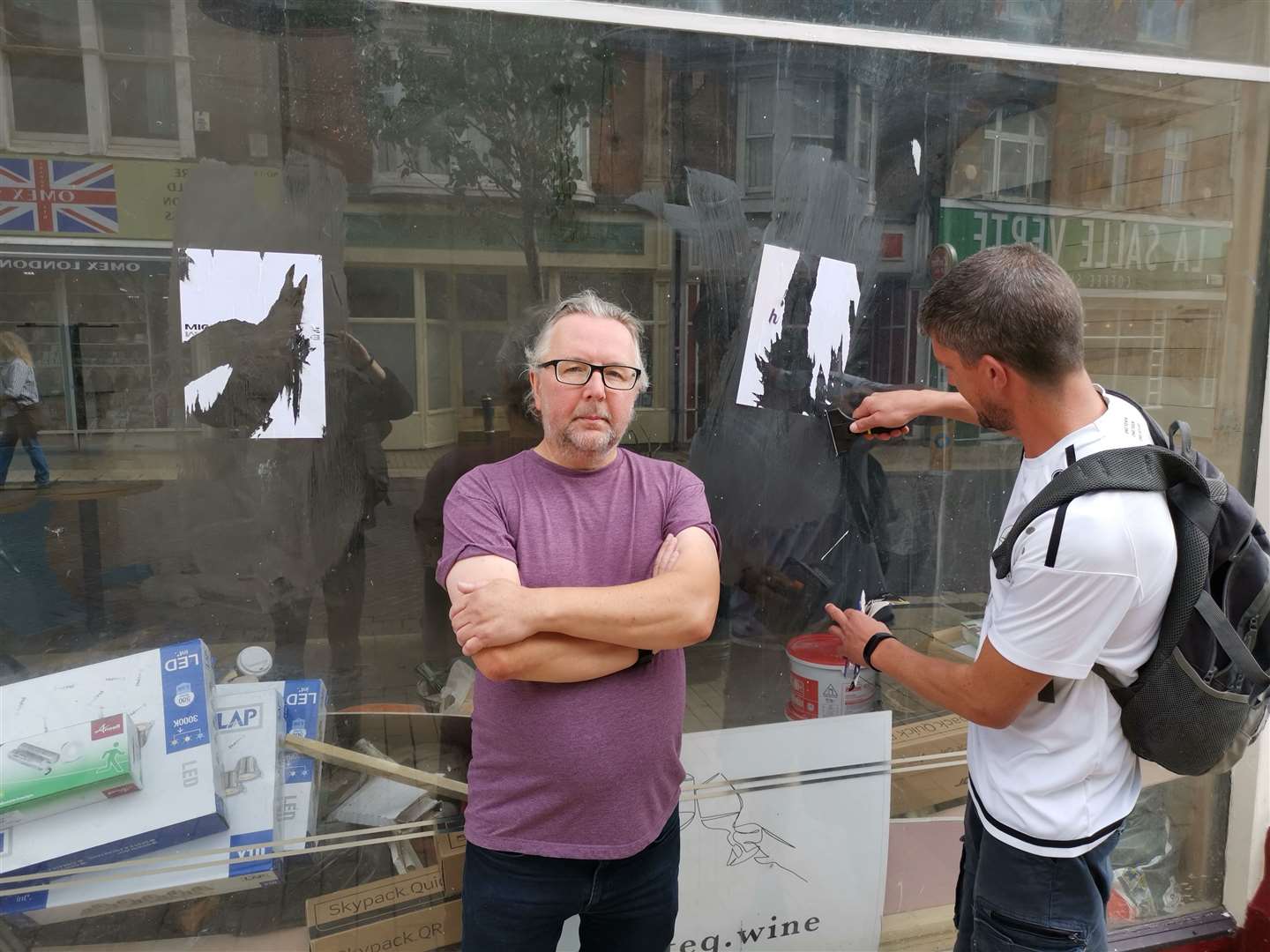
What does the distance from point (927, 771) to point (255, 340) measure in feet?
7.95

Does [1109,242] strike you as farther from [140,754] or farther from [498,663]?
[140,754]

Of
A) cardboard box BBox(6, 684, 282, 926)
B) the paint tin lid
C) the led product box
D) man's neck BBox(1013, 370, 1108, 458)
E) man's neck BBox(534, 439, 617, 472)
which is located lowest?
cardboard box BBox(6, 684, 282, 926)

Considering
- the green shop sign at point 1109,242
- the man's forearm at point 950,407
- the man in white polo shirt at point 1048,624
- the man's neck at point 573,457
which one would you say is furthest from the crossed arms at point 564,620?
the green shop sign at point 1109,242

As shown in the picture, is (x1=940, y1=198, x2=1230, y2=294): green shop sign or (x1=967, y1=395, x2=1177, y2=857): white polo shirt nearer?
(x1=967, y1=395, x2=1177, y2=857): white polo shirt

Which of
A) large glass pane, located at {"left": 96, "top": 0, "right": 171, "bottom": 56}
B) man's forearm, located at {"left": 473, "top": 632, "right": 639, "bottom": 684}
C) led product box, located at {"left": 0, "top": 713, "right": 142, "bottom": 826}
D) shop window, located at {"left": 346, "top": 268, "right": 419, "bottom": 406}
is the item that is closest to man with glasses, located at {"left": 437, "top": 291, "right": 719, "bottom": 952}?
man's forearm, located at {"left": 473, "top": 632, "right": 639, "bottom": 684}

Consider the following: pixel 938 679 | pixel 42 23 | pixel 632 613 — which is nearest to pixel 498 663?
pixel 632 613

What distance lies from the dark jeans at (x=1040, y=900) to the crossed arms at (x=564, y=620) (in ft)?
2.57

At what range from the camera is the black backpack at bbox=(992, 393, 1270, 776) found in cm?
153

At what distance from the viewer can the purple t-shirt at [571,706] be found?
1695 millimetres

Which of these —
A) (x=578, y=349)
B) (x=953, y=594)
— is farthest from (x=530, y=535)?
(x=953, y=594)

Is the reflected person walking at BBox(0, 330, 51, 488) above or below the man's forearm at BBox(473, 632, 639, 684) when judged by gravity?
above

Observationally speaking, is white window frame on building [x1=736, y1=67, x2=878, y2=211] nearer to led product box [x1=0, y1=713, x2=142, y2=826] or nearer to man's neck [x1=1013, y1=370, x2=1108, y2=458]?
man's neck [x1=1013, y1=370, x2=1108, y2=458]

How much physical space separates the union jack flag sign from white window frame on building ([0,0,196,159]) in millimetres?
38

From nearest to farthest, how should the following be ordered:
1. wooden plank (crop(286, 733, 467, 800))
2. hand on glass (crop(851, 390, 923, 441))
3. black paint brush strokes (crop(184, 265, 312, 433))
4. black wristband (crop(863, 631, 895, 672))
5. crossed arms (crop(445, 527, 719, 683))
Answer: crossed arms (crop(445, 527, 719, 683)) → black wristband (crop(863, 631, 895, 672)) → black paint brush strokes (crop(184, 265, 312, 433)) → wooden plank (crop(286, 733, 467, 800)) → hand on glass (crop(851, 390, 923, 441))
